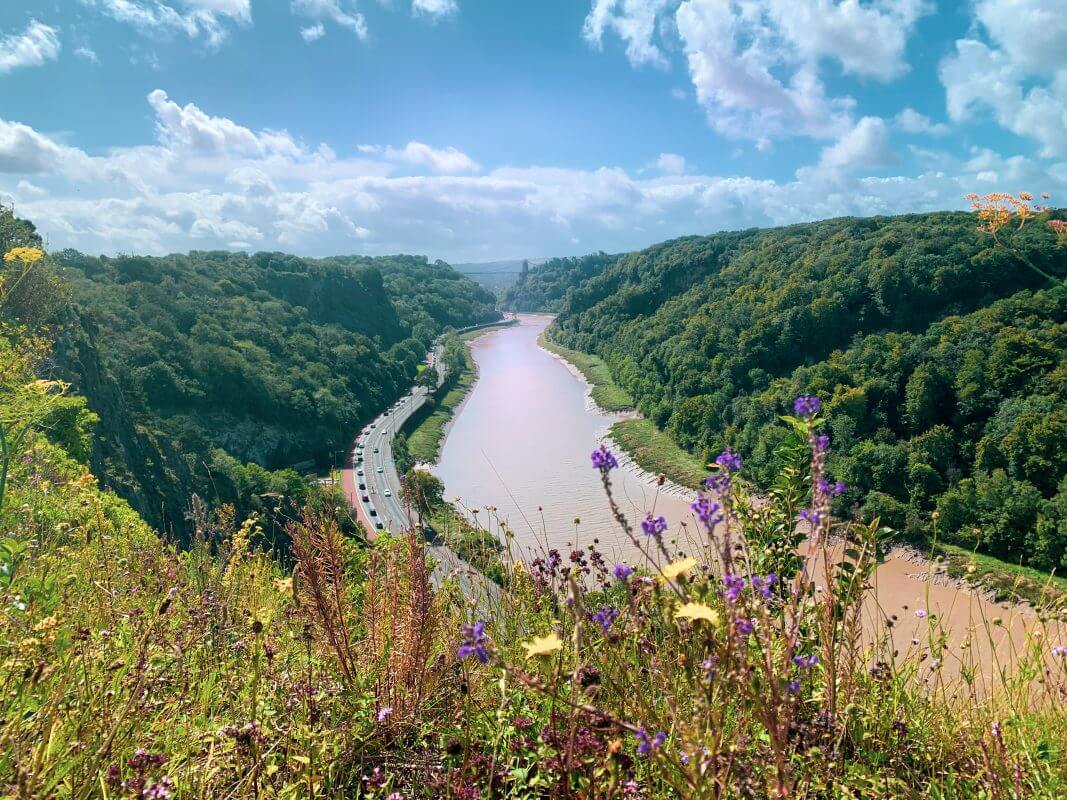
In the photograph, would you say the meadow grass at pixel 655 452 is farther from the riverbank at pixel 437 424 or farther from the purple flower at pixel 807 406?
the purple flower at pixel 807 406

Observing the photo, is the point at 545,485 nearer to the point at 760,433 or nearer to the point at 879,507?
the point at 760,433

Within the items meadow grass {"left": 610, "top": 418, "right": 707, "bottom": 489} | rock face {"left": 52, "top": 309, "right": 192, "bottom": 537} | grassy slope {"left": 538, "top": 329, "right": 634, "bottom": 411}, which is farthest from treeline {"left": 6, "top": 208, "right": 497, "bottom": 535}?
grassy slope {"left": 538, "top": 329, "right": 634, "bottom": 411}

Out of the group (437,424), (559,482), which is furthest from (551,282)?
(559,482)

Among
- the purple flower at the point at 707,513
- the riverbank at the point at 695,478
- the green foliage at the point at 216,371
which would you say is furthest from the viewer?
the green foliage at the point at 216,371

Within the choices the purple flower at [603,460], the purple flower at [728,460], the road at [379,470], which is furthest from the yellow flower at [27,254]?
the road at [379,470]

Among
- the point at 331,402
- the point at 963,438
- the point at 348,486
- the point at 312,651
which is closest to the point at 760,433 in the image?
the point at 963,438

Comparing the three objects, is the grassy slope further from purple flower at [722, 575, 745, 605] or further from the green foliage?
purple flower at [722, 575, 745, 605]

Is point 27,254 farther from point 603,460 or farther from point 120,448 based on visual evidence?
point 120,448
